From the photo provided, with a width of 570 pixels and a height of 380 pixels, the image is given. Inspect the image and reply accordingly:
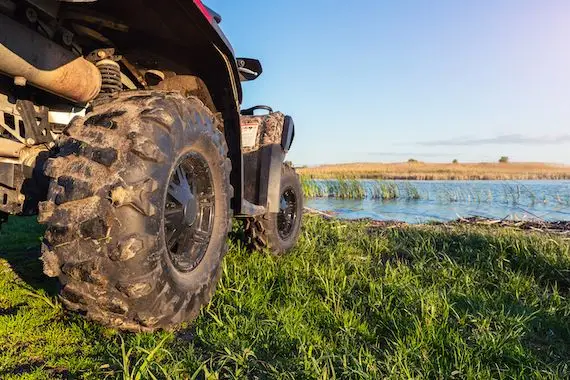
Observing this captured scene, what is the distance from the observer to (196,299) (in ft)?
8.09

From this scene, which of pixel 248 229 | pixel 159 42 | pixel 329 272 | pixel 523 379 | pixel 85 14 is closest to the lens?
pixel 523 379

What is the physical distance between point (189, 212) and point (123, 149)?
0.67 meters

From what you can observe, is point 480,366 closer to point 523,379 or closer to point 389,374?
point 523,379

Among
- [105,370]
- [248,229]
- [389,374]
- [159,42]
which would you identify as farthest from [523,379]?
[248,229]

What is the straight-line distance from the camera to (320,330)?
2.56 meters

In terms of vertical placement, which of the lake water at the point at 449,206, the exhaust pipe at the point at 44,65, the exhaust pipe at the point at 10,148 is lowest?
the lake water at the point at 449,206

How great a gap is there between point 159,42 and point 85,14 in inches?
18.7

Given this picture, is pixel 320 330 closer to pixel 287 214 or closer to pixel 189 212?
pixel 189 212

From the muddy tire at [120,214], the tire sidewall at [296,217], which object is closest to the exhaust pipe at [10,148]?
the muddy tire at [120,214]

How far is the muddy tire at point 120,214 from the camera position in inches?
75.1

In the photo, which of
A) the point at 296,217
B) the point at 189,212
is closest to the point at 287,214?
the point at 296,217

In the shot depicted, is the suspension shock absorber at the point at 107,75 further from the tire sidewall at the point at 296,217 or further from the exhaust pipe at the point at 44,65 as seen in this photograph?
the tire sidewall at the point at 296,217

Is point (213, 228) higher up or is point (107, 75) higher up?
point (107, 75)

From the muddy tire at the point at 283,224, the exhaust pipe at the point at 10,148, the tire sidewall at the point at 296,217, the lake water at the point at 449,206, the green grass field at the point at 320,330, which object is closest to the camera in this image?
the green grass field at the point at 320,330
